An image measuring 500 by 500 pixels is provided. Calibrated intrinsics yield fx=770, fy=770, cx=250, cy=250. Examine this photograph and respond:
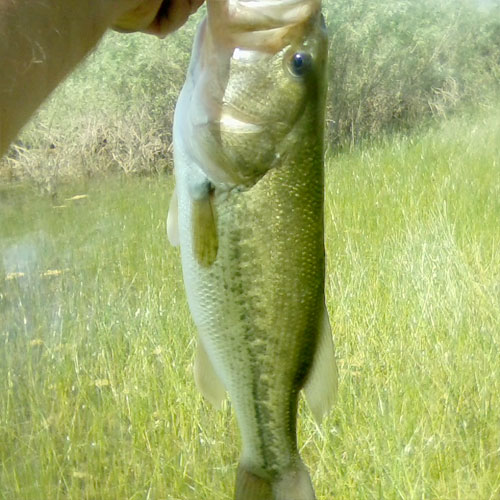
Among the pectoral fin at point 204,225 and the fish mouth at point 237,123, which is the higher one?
the fish mouth at point 237,123

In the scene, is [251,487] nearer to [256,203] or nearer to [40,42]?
[256,203]

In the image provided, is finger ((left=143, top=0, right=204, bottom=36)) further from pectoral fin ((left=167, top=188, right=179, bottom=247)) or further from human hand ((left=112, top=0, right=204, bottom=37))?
pectoral fin ((left=167, top=188, right=179, bottom=247))

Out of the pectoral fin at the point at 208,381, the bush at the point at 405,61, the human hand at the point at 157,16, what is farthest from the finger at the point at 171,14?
the bush at the point at 405,61

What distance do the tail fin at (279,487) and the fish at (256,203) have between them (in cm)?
7

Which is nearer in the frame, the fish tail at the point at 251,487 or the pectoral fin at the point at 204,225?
the pectoral fin at the point at 204,225

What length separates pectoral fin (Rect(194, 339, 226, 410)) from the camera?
895 millimetres

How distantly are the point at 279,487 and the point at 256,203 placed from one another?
0.35m

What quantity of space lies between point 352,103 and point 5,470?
6.04 meters

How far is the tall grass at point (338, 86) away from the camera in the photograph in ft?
17.6

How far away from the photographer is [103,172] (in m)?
5.33

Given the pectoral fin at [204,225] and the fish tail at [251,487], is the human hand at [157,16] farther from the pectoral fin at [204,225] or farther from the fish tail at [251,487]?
the fish tail at [251,487]

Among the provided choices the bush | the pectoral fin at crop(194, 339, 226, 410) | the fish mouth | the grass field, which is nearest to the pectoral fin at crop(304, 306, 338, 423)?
the pectoral fin at crop(194, 339, 226, 410)

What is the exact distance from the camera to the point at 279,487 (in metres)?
0.92

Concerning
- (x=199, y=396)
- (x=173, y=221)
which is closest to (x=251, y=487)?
(x=173, y=221)
